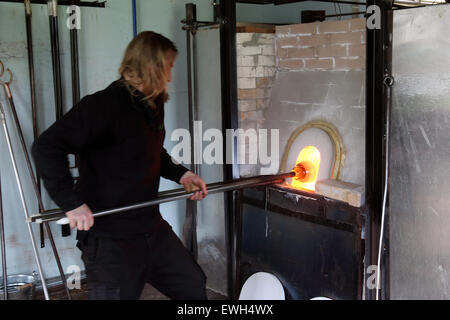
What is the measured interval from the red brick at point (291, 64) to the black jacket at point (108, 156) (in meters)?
1.20

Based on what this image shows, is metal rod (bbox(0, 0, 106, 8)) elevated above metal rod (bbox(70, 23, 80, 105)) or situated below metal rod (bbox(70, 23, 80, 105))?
above

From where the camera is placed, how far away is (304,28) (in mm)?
3225

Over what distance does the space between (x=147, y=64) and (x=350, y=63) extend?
1.23 meters

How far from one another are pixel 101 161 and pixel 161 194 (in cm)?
32

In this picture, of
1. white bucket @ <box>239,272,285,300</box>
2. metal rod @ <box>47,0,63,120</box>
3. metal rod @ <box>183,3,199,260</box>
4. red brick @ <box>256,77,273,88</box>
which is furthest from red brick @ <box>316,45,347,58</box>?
metal rod @ <box>47,0,63,120</box>

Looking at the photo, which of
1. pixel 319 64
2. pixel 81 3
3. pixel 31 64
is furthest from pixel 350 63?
pixel 31 64

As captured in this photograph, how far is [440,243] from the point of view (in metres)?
2.44

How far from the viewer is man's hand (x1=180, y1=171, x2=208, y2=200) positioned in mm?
2477

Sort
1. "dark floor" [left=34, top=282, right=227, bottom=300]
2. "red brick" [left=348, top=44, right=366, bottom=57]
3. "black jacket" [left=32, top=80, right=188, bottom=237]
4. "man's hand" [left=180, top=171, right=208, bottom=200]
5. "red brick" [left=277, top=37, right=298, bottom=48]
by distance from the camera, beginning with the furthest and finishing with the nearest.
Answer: "dark floor" [left=34, top=282, right=227, bottom=300] → "red brick" [left=277, top=37, right=298, bottom=48] → "red brick" [left=348, top=44, right=366, bottom=57] → "man's hand" [left=180, top=171, right=208, bottom=200] → "black jacket" [left=32, top=80, right=188, bottom=237]

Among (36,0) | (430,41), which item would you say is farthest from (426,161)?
(36,0)

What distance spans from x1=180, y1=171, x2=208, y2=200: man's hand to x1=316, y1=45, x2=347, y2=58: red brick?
107 centimetres

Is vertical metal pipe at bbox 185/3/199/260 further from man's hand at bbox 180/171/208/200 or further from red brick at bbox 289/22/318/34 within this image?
man's hand at bbox 180/171/208/200

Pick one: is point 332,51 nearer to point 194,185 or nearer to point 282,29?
point 282,29

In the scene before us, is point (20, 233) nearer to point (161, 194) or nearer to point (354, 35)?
point (161, 194)
